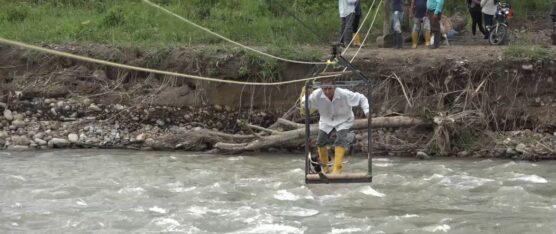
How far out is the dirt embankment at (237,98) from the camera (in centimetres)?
1427

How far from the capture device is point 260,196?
36.0 ft

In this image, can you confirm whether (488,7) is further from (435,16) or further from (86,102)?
(86,102)

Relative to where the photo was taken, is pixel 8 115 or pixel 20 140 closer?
pixel 20 140

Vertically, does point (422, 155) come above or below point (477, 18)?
below

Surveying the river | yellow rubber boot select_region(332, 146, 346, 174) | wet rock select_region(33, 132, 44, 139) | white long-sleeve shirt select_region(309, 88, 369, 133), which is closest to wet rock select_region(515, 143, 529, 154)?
the river

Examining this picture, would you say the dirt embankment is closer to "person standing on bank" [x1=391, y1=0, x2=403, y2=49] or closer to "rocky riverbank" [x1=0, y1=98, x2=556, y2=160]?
"rocky riverbank" [x1=0, y1=98, x2=556, y2=160]

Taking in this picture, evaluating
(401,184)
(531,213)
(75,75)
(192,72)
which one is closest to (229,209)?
(401,184)

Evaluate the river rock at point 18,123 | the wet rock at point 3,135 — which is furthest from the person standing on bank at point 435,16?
the wet rock at point 3,135

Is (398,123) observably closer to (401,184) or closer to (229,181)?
(401,184)

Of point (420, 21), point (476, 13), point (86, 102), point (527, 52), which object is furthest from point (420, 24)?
point (86, 102)

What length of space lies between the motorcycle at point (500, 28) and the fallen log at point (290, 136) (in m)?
3.23

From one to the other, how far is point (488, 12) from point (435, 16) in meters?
1.30

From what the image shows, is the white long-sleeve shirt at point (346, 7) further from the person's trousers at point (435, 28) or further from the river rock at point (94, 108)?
the river rock at point (94, 108)

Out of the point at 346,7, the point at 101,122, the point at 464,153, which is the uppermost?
the point at 346,7
